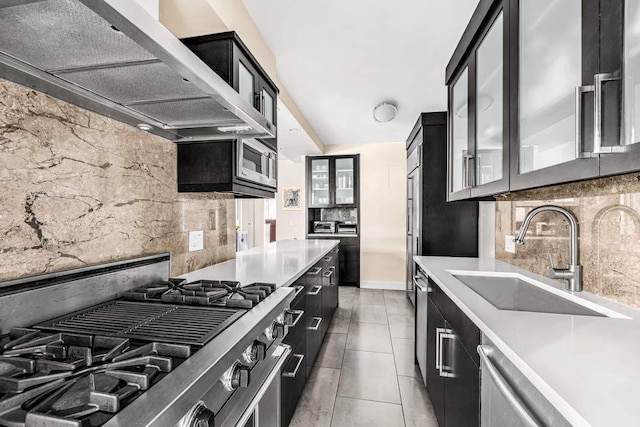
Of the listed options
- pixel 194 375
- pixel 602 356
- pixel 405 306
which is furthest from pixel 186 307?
pixel 405 306

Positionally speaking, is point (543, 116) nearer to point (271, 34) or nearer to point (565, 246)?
point (565, 246)

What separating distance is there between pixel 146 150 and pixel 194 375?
1.26 m

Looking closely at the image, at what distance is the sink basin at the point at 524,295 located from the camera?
1209mm

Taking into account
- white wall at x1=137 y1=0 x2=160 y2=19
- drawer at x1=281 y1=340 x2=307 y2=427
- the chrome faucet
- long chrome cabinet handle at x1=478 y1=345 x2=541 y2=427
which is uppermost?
white wall at x1=137 y1=0 x2=160 y2=19

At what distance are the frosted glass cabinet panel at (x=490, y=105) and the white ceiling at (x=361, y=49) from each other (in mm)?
741

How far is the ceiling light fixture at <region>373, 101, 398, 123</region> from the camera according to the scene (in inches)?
Answer: 146

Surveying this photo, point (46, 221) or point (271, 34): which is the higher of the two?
point (271, 34)

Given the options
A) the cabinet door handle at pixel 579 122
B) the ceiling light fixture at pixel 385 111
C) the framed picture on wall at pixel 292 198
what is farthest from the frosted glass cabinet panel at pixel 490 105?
the framed picture on wall at pixel 292 198

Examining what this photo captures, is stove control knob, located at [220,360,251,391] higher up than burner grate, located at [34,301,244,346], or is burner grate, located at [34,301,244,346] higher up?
burner grate, located at [34,301,244,346]

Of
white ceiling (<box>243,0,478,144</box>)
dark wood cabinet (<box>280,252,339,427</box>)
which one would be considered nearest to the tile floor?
dark wood cabinet (<box>280,252,339,427</box>)

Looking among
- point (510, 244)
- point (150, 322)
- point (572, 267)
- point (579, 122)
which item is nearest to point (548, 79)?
point (579, 122)

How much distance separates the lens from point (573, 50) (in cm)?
95

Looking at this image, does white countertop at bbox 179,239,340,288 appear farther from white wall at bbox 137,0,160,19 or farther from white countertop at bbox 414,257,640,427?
white wall at bbox 137,0,160,19

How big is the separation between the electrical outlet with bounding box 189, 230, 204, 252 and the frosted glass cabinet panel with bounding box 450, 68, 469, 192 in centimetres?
167
